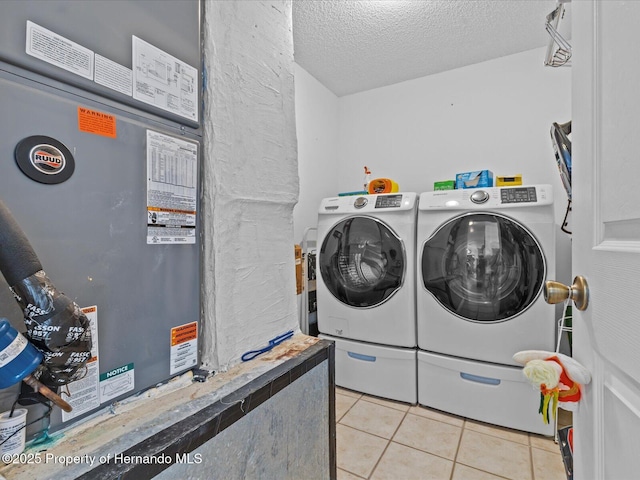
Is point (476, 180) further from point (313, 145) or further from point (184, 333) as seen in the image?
point (184, 333)

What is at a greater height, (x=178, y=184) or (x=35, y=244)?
(x=178, y=184)

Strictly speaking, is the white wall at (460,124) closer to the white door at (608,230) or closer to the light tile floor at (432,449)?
the light tile floor at (432,449)

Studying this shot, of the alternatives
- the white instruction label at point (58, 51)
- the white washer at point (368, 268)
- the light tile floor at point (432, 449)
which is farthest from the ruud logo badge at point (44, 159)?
the white washer at point (368, 268)

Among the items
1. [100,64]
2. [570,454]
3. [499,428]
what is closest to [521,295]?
[499,428]


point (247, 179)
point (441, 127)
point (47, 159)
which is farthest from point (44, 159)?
point (441, 127)

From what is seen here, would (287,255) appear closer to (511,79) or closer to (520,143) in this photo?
(520,143)

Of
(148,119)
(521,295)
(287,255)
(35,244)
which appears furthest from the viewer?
(521,295)

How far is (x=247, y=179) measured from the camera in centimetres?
75

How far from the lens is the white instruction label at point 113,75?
0.52 meters

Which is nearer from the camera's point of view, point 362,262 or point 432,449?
point 432,449

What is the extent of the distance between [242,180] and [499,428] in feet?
6.27

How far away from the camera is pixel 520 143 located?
2311 mm

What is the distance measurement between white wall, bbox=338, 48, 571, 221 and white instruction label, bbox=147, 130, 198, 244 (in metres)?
1.86

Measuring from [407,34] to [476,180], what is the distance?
41.4 inches
